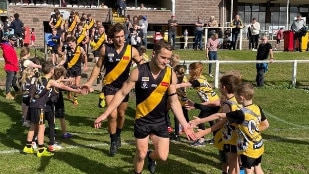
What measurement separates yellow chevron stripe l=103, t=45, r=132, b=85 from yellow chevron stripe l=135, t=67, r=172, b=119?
6.06ft

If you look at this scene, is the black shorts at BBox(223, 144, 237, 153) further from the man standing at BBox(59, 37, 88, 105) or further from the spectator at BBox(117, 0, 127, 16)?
the spectator at BBox(117, 0, 127, 16)

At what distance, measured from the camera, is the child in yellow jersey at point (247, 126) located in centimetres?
551

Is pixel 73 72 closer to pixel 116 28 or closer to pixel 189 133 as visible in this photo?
pixel 116 28

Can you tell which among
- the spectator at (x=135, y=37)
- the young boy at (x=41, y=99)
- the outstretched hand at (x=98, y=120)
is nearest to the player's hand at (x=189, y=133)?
the outstretched hand at (x=98, y=120)

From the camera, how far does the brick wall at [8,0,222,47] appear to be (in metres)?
28.7

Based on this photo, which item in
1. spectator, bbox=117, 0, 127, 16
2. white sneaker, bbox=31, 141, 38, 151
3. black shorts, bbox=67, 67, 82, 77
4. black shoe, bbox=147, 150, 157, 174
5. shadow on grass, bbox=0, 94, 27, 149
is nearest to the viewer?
black shoe, bbox=147, 150, 157, 174

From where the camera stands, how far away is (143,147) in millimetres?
6035

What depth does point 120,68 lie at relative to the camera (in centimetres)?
775

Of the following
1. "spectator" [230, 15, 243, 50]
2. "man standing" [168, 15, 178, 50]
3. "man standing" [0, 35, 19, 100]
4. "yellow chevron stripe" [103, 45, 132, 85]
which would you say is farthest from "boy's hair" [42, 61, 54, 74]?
"spectator" [230, 15, 243, 50]

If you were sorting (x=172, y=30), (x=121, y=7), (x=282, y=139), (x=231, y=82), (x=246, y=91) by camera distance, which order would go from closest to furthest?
(x=246, y=91) < (x=231, y=82) < (x=282, y=139) < (x=172, y=30) < (x=121, y=7)

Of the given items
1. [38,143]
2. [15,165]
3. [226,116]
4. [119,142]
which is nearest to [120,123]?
[119,142]

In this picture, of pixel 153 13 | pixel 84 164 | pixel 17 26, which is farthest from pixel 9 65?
pixel 153 13

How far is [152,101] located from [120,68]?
6.42ft

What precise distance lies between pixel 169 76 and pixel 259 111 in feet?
4.25
